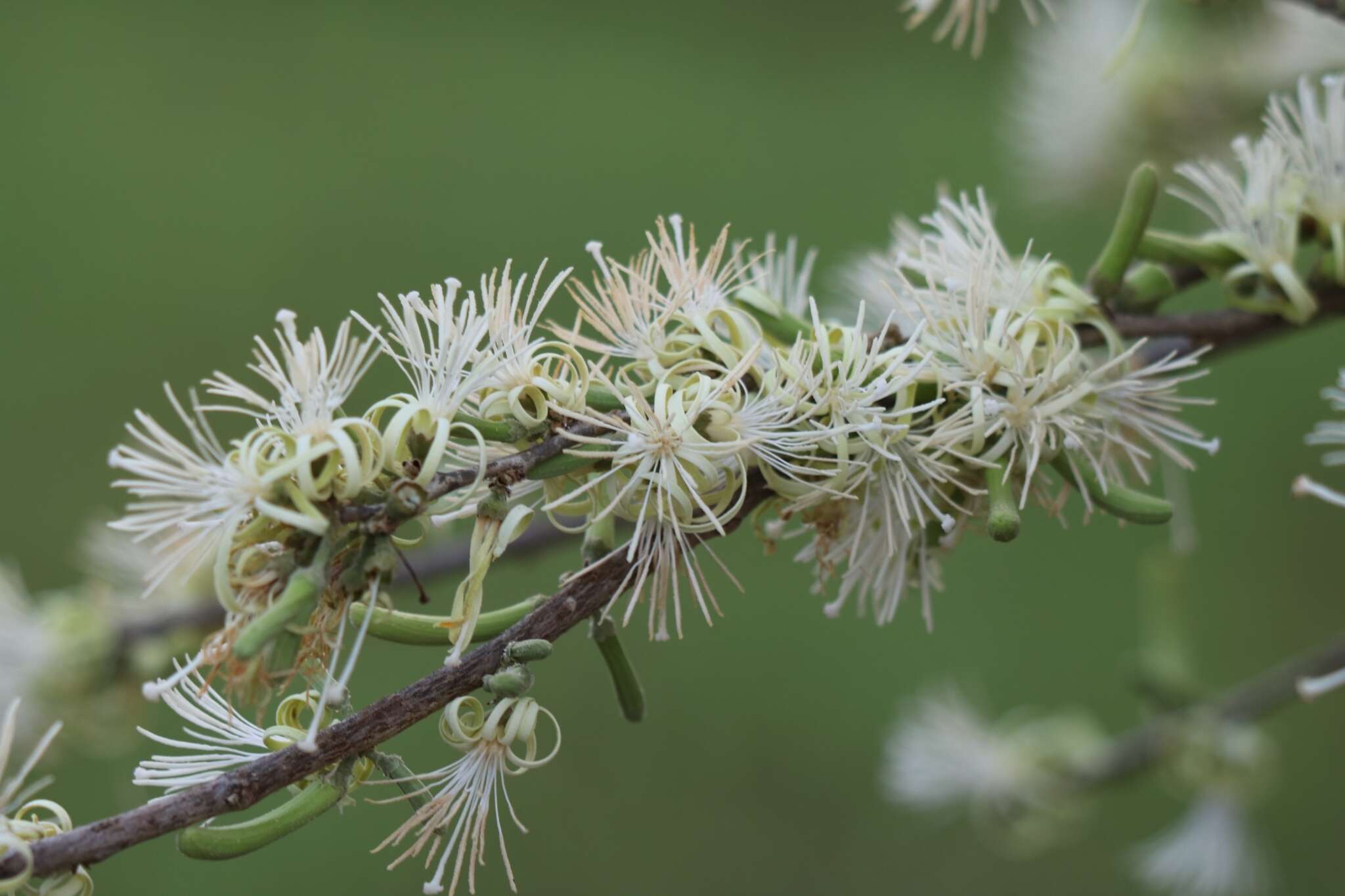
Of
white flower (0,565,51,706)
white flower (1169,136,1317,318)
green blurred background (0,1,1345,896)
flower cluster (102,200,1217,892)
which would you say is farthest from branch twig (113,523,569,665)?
green blurred background (0,1,1345,896)

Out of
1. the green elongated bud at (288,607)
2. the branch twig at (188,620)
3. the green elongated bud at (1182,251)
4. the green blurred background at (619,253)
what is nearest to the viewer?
the green elongated bud at (288,607)

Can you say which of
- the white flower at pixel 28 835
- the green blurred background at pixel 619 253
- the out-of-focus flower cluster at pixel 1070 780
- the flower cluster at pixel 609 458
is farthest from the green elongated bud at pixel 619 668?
the green blurred background at pixel 619 253

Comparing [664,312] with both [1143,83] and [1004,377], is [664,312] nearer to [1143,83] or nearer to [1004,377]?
[1004,377]

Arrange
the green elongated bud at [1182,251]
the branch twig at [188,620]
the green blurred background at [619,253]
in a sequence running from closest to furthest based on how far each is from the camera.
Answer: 1. the green elongated bud at [1182,251]
2. the branch twig at [188,620]
3. the green blurred background at [619,253]

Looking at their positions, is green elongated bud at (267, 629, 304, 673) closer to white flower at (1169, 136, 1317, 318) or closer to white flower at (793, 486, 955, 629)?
white flower at (793, 486, 955, 629)

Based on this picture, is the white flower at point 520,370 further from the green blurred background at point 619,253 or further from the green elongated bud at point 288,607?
the green blurred background at point 619,253

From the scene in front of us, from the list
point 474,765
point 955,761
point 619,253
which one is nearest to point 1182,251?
point 474,765

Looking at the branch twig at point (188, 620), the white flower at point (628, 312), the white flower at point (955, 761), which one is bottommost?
the white flower at point (955, 761)

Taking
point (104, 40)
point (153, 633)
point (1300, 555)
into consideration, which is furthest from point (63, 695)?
point (104, 40)

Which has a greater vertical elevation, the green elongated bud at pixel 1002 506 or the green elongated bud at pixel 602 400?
the green elongated bud at pixel 602 400
